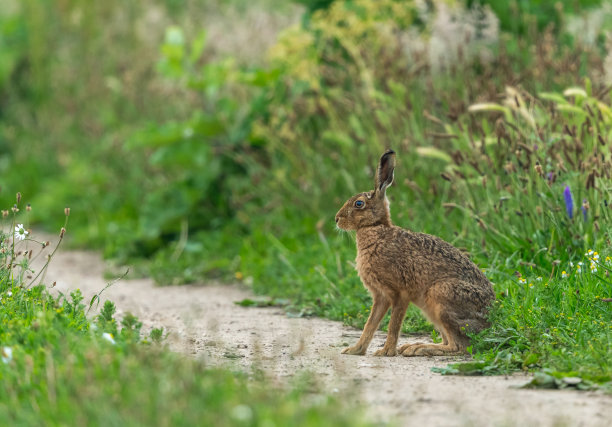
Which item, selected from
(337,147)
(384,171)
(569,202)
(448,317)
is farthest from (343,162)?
(448,317)

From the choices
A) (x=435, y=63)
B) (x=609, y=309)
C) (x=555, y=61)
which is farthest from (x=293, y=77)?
(x=609, y=309)

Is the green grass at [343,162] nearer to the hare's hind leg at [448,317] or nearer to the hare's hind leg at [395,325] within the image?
the hare's hind leg at [448,317]

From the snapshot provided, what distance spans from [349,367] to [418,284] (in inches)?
26.5

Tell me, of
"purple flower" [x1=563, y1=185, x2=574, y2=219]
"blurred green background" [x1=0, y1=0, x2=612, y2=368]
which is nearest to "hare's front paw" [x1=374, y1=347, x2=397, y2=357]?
"blurred green background" [x1=0, y1=0, x2=612, y2=368]

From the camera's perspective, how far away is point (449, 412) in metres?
3.57

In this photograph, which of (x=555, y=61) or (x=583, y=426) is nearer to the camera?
(x=583, y=426)

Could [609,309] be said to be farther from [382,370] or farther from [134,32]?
[134,32]

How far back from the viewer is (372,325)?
4957 mm

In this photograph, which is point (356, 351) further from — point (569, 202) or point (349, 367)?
point (569, 202)

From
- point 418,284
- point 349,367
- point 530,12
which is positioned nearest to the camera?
point 349,367

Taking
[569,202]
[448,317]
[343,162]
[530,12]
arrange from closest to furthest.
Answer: [448,317], [569,202], [343,162], [530,12]

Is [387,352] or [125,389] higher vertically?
[125,389]

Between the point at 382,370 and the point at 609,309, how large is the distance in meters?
1.35

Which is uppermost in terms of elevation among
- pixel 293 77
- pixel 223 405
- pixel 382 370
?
pixel 293 77
